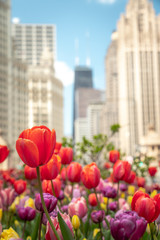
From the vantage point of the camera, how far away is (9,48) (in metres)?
76.2

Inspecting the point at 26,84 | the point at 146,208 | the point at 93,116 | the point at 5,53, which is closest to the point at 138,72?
the point at 26,84

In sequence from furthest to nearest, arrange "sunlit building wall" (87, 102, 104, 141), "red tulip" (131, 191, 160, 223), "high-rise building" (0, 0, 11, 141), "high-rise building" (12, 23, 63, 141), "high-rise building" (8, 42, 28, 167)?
1. "sunlit building wall" (87, 102, 104, 141)
2. "high-rise building" (12, 23, 63, 141)
3. "high-rise building" (8, 42, 28, 167)
4. "high-rise building" (0, 0, 11, 141)
5. "red tulip" (131, 191, 160, 223)

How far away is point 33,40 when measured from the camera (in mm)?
135875

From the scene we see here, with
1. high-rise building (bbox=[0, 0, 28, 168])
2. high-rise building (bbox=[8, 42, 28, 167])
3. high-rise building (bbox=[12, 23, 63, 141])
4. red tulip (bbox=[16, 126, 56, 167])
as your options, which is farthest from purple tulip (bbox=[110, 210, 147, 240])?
high-rise building (bbox=[12, 23, 63, 141])

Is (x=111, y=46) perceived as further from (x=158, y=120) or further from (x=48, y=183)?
(x=48, y=183)

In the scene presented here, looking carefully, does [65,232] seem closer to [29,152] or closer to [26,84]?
[29,152]

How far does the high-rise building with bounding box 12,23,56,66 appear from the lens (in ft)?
437

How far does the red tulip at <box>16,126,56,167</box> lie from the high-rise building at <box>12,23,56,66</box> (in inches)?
5259

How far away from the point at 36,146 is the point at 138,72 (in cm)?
10553

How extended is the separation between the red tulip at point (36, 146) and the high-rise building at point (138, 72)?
9532 cm

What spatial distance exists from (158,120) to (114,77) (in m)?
45.0

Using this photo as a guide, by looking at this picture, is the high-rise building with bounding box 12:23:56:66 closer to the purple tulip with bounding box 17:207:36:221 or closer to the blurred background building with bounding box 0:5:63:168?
the blurred background building with bounding box 0:5:63:168

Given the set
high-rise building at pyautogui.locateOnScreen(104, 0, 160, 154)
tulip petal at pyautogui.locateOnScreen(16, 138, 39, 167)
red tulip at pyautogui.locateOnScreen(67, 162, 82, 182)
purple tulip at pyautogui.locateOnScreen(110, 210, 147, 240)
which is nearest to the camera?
purple tulip at pyautogui.locateOnScreen(110, 210, 147, 240)

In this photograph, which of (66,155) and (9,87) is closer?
(66,155)
